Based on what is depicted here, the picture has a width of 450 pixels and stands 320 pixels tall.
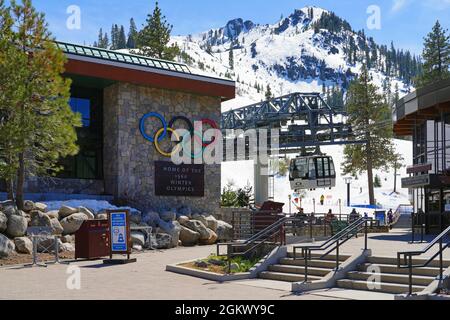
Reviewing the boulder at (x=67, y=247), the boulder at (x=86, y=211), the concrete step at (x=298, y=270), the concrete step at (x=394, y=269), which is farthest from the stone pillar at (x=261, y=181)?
the concrete step at (x=394, y=269)

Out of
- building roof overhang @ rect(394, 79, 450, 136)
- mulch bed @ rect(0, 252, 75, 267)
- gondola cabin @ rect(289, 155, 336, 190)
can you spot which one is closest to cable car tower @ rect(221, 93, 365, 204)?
gondola cabin @ rect(289, 155, 336, 190)

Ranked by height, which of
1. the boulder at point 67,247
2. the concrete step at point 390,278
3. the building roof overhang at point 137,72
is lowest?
the boulder at point 67,247

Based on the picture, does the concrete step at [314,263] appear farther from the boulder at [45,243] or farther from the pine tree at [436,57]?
the pine tree at [436,57]

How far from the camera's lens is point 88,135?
99.6ft

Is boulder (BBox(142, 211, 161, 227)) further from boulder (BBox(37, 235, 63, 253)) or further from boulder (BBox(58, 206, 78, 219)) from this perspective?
boulder (BBox(37, 235, 63, 253))

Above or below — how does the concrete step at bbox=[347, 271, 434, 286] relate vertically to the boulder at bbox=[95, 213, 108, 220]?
below

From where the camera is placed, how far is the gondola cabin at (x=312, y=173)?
115 ft

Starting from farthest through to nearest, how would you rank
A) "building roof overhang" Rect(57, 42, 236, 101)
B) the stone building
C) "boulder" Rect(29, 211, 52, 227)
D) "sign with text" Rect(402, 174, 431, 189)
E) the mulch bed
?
the stone building < "building roof overhang" Rect(57, 42, 236, 101) < "sign with text" Rect(402, 174, 431, 189) < "boulder" Rect(29, 211, 52, 227) < the mulch bed

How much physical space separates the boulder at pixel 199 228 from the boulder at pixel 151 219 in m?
1.46

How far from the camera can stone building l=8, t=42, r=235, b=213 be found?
Result: 28938 millimetres

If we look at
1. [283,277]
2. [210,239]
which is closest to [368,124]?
[210,239]

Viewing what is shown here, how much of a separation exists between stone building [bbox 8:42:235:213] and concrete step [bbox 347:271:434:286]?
1685cm
